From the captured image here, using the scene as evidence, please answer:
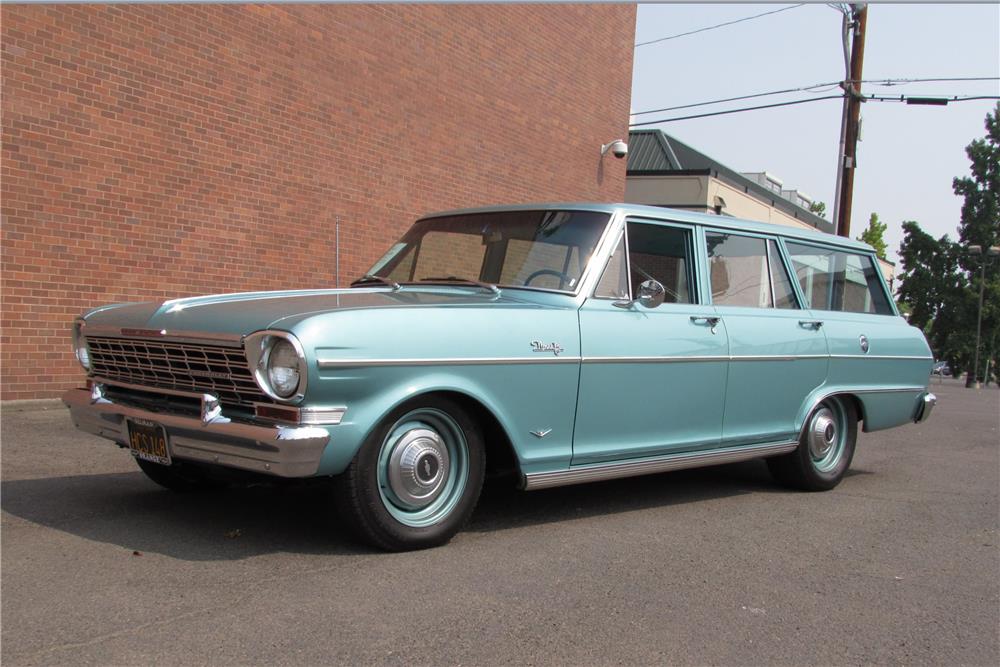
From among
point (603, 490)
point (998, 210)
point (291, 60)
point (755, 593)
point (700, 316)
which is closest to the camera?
point (755, 593)

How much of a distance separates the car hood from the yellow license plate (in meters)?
0.43

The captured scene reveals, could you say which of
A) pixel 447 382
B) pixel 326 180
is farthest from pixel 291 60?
pixel 447 382

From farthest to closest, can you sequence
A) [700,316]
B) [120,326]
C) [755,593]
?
[700,316] < [120,326] < [755,593]

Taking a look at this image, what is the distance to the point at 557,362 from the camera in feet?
15.0

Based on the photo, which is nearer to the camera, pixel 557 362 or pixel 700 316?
pixel 557 362

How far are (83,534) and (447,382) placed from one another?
1.79 meters

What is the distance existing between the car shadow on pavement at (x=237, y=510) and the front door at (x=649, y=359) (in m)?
0.54

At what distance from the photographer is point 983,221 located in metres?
48.8

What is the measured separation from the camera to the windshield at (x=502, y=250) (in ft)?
16.3

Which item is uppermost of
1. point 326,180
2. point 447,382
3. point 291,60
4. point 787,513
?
point 291,60

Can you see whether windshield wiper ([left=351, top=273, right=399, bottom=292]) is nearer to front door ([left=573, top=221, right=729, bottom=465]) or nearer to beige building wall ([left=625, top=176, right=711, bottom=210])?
front door ([left=573, top=221, right=729, bottom=465])

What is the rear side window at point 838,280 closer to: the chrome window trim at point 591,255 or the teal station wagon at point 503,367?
the teal station wagon at point 503,367

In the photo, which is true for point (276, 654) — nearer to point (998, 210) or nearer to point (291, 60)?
point (291, 60)

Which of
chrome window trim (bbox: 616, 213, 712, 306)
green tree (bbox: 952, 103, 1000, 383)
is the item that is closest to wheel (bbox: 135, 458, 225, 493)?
chrome window trim (bbox: 616, 213, 712, 306)
